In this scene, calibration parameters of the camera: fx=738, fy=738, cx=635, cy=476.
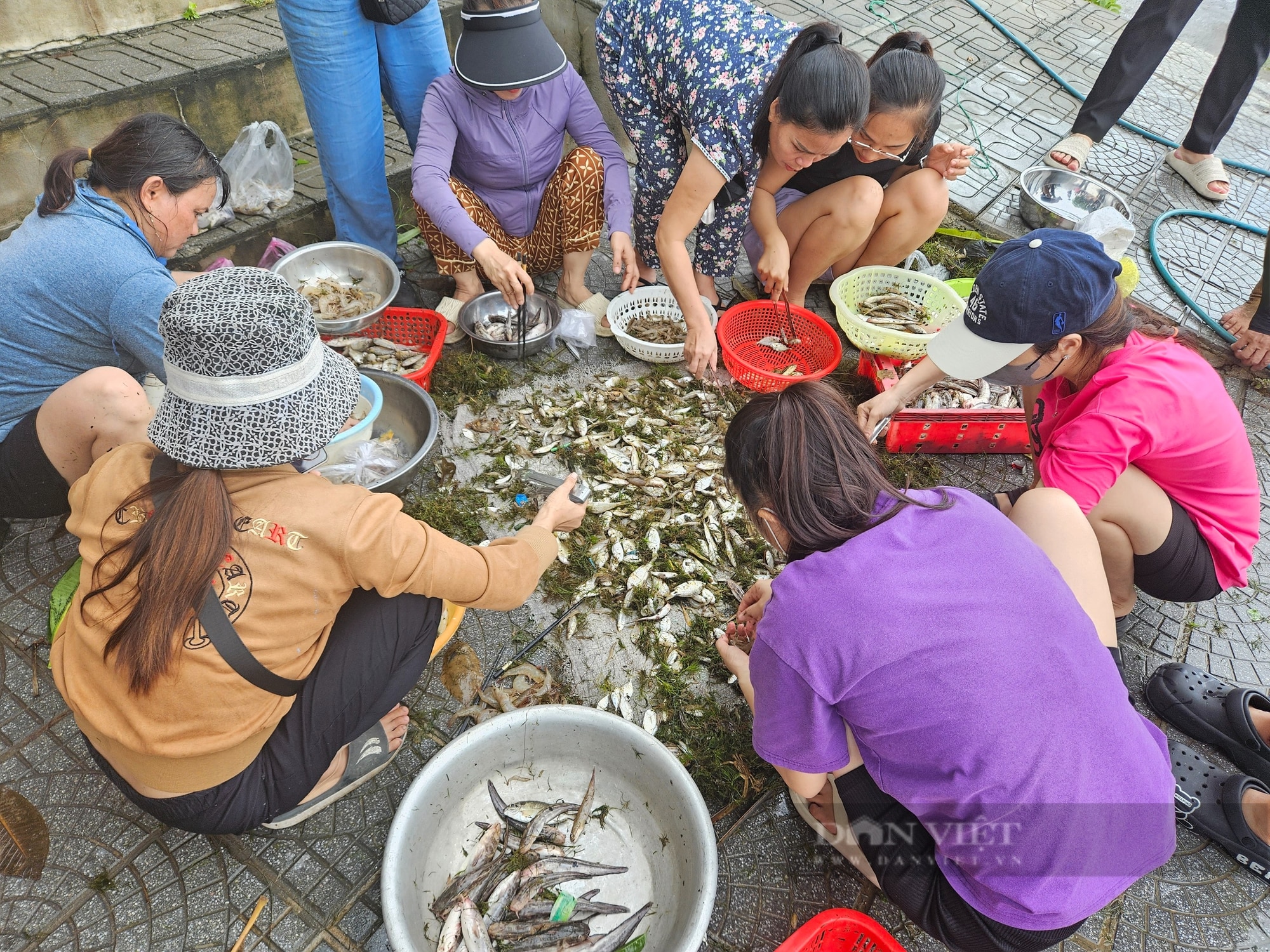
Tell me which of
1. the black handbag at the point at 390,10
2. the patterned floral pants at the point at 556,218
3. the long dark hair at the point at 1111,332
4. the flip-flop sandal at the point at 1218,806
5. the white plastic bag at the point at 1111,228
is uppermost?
the black handbag at the point at 390,10

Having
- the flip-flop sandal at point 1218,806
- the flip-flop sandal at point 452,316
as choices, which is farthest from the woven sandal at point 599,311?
the flip-flop sandal at point 1218,806

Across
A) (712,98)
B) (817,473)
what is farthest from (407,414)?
(817,473)

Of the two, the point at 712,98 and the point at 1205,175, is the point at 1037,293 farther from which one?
the point at 1205,175

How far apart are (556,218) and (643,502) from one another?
1717 mm

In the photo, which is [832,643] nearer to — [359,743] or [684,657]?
[684,657]

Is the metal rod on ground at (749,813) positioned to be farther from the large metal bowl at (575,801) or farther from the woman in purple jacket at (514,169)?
the woman in purple jacket at (514,169)

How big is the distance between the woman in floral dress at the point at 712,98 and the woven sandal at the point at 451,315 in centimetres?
118

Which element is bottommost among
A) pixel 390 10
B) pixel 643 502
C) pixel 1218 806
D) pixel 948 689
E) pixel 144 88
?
pixel 1218 806

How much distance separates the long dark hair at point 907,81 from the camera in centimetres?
324

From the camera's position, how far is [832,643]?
63.4 inches

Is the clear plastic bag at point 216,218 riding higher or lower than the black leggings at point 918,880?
higher

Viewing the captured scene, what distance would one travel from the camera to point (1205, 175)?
5.57m

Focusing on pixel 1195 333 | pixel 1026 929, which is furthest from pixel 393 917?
pixel 1195 333

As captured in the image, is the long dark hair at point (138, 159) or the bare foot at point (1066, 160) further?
the bare foot at point (1066, 160)
